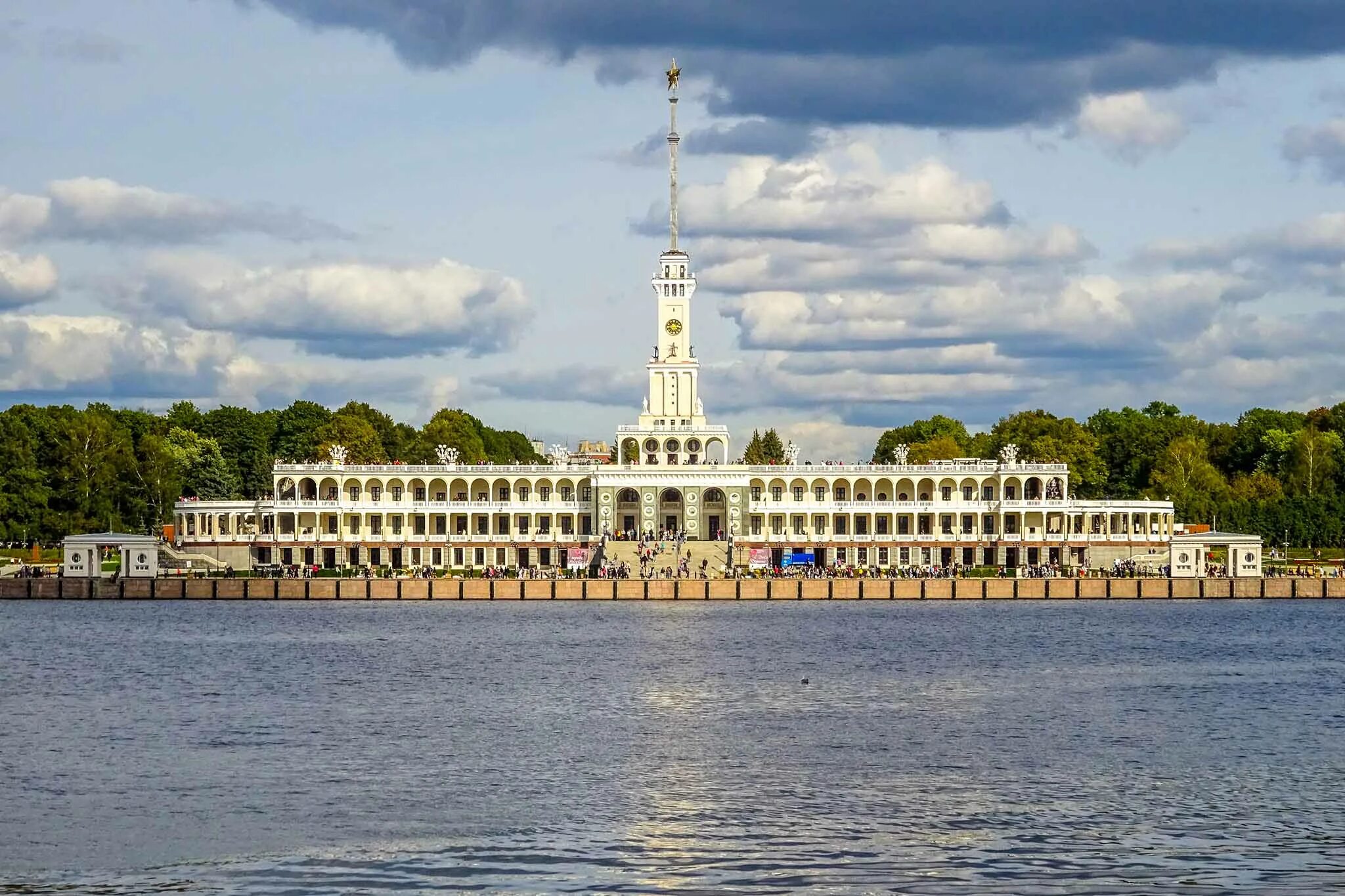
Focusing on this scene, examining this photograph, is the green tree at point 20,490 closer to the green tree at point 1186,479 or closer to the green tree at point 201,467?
the green tree at point 201,467

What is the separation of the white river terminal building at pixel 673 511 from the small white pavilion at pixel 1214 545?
1739 centimetres

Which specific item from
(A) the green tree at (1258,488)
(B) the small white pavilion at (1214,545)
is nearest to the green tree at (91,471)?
(B) the small white pavilion at (1214,545)

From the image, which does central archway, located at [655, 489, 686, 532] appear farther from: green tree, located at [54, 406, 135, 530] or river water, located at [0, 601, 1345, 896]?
river water, located at [0, 601, 1345, 896]

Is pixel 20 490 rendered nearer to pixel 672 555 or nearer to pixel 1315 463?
pixel 672 555

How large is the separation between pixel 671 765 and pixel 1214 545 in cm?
10016

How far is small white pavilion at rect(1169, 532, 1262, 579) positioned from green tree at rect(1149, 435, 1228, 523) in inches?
1380

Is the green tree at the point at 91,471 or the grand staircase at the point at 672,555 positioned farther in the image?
the green tree at the point at 91,471

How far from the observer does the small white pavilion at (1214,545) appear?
142 m

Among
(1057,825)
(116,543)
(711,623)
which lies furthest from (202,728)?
→ (116,543)

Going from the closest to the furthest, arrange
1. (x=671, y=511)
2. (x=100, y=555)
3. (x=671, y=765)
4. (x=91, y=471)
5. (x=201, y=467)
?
1. (x=671, y=765)
2. (x=100, y=555)
3. (x=671, y=511)
4. (x=91, y=471)
5. (x=201, y=467)

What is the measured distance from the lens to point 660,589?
429 feet

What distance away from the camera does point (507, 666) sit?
82.2 m

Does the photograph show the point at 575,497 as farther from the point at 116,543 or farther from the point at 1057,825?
the point at 1057,825

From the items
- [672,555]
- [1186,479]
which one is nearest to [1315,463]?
[1186,479]
